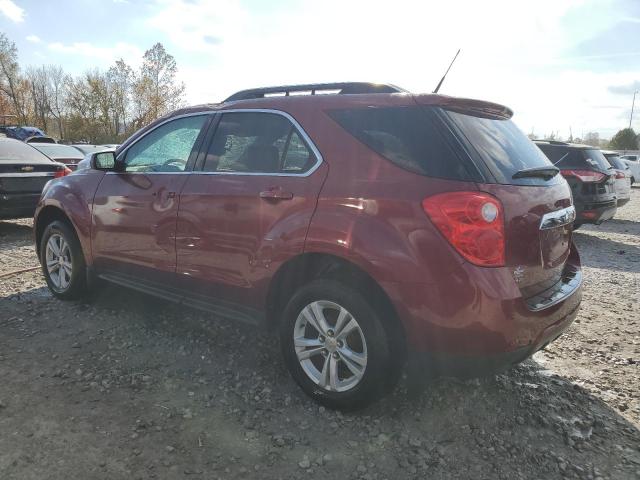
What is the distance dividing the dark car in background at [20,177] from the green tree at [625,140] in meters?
60.5

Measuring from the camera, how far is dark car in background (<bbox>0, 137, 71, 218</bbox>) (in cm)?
731

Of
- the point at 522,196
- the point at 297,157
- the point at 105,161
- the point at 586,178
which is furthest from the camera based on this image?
the point at 586,178

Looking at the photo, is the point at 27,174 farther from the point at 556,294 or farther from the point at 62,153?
the point at 556,294

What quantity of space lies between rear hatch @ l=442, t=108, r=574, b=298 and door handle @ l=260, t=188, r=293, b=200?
3.20 feet

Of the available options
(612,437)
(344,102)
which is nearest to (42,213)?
(344,102)

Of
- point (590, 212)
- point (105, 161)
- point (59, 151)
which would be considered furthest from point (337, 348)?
point (59, 151)

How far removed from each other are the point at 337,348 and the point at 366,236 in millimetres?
672

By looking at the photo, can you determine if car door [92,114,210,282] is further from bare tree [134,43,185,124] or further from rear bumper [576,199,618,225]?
bare tree [134,43,185,124]

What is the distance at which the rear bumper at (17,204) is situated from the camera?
726 cm

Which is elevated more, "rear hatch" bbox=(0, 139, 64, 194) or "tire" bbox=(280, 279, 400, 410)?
"rear hatch" bbox=(0, 139, 64, 194)

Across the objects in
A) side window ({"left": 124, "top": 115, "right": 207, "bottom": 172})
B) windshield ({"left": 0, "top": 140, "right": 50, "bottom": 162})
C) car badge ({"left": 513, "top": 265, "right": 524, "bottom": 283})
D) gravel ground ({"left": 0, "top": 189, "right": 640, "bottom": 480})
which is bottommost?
gravel ground ({"left": 0, "top": 189, "right": 640, "bottom": 480})

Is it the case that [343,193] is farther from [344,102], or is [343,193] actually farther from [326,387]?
[326,387]

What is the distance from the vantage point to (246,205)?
10.2 ft

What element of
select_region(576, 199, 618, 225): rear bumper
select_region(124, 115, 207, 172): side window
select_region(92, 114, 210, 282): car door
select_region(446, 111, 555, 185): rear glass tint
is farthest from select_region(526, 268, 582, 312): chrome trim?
select_region(576, 199, 618, 225): rear bumper
